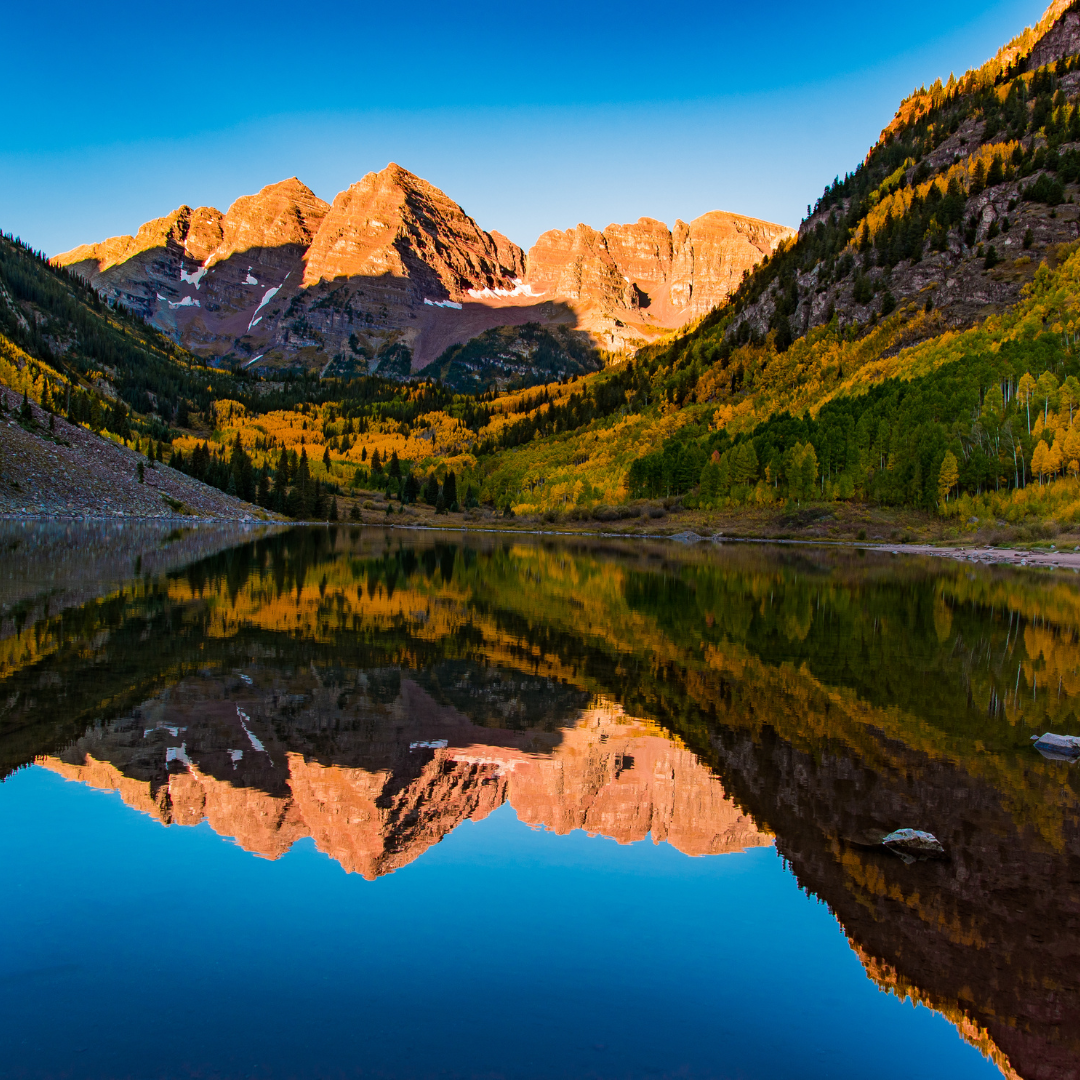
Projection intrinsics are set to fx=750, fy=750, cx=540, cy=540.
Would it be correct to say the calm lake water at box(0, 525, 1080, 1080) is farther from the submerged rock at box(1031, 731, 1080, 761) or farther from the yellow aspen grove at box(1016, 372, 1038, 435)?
the yellow aspen grove at box(1016, 372, 1038, 435)

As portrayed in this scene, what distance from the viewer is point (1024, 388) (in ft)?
292

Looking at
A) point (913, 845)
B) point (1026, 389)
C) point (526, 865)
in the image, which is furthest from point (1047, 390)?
point (526, 865)

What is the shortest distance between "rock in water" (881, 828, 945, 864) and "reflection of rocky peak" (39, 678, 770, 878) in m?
1.61

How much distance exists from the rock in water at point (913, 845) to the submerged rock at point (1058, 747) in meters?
5.51

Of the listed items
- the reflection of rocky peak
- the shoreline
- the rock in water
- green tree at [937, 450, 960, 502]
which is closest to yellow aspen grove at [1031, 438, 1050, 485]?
green tree at [937, 450, 960, 502]

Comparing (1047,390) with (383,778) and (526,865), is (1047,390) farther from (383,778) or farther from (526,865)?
(526,865)

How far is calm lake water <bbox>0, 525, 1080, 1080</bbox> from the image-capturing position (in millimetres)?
5930

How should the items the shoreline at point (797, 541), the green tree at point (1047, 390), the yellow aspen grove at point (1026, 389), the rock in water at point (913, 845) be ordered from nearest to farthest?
the rock in water at point (913, 845), the shoreline at point (797, 541), the green tree at point (1047, 390), the yellow aspen grove at point (1026, 389)

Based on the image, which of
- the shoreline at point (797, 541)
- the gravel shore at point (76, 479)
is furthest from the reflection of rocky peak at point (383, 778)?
the gravel shore at point (76, 479)

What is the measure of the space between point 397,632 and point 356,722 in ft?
35.5

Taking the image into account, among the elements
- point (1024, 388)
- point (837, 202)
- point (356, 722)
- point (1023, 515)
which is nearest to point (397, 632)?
point (356, 722)

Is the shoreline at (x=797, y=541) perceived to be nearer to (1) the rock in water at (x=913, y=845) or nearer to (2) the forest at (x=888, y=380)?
(2) the forest at (x=888, y=380)

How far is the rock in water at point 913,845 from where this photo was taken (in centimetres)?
909

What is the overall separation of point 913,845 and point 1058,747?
6.34 m
